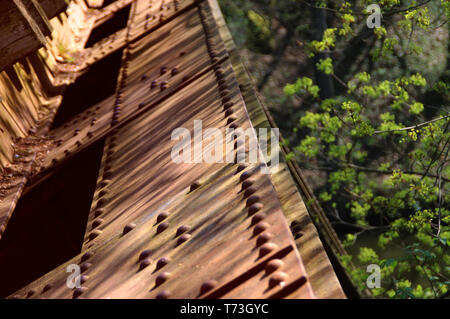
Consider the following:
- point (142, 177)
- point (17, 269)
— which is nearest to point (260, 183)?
point (142, 177)

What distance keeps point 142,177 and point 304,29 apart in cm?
1100

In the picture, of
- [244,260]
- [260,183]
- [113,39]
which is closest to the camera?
[244,260]

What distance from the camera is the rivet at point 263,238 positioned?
70.6 inches

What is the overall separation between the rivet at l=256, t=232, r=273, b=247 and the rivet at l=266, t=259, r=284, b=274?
118 millimetres

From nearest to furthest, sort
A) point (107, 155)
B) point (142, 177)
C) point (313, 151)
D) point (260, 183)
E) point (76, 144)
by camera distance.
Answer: point (260, 183) → point (142, 177) → point (107, 155) → point (76, 144) → point (313, 151)

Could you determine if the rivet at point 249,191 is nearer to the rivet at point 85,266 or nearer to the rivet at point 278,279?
the rivet at point 278,279

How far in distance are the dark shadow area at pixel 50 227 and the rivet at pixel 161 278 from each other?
7.67 feet

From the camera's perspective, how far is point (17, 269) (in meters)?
4.64

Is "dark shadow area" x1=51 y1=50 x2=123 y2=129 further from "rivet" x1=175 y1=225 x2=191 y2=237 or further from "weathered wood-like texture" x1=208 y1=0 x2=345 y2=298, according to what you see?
"rivet" x1=175 y1=225 x2=191 y2=237

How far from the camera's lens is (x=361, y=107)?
278 inches

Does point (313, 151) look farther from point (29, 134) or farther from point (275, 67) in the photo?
A: point (275, 67)

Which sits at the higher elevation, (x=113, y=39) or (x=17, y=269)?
(x=113, y=39)

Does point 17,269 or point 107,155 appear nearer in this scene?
point 107,155

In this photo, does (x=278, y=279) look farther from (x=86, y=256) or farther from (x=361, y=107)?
(x=361, y=107)
